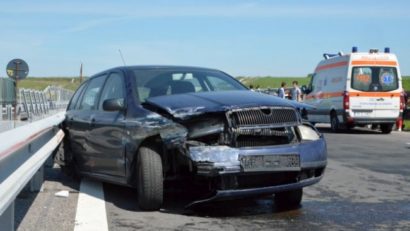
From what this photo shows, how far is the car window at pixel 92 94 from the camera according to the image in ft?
26.9

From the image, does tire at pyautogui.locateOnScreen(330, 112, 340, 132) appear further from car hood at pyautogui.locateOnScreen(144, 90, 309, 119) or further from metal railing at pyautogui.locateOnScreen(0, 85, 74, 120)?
car hood at pyautogui.locateOnScreen(144, 90, 309, 119)

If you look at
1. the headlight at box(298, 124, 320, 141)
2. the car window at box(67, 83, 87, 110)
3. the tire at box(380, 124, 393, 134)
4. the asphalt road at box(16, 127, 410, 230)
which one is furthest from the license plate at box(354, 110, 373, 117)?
the headlight at box(298, 124, 320, 141)

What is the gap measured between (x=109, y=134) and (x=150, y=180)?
3.87 ft

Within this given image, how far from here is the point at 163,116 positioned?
20.7 feet

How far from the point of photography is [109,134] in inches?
283

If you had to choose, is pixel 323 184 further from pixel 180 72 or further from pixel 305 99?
pixel 305 99

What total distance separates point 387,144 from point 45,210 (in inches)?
448

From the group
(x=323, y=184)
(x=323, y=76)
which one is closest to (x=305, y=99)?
(x=323, y=76)

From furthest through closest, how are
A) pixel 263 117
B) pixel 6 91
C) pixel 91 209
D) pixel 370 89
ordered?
pixel 6 91 < pixel 370 89 < pixel 91 209 < pixel 263 117

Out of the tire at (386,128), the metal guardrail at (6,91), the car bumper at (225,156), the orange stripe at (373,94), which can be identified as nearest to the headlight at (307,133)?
the car bumper at (225,156)

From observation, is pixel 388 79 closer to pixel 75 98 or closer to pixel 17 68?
pixel 75 98

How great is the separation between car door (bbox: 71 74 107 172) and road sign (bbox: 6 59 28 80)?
69.9ft

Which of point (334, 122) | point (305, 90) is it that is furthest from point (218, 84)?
point (305, 90)

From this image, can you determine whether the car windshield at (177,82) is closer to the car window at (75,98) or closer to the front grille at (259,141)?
the front grille at (259,141)
